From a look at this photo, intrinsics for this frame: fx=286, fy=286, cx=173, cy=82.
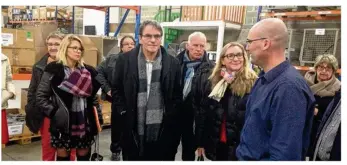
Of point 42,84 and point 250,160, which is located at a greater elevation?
point 42,84

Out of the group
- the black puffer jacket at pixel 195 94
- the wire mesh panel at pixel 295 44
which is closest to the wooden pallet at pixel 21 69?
the black puffer jacket at pixel 195 94

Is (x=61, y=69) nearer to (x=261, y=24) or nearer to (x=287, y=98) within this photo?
(x=261, y=24)

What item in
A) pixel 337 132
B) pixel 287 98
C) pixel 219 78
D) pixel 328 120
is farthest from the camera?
pixel 219 78

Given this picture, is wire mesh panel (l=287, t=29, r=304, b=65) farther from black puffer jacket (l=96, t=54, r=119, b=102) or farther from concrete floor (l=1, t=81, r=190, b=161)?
black puffer jacket (l=96, t=54, r=119, b=102)

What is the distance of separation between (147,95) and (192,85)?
459 millimetres

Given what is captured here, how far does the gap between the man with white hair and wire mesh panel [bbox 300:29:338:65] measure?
2.52 meters

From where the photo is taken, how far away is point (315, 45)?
162 inches

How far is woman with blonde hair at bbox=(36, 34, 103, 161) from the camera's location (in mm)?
1847

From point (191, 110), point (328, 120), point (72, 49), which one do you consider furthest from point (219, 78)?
point (72, 49)

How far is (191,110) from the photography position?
6.82 ft

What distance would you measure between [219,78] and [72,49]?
1.00m

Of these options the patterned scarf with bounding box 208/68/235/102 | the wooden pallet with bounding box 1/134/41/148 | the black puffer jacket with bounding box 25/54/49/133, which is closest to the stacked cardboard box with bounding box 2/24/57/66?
the wooden pallet with bounding box 1/134/41/148

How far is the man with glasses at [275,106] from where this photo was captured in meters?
0.97

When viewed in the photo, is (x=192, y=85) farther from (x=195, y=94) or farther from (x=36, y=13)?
(x=36, y=13)
